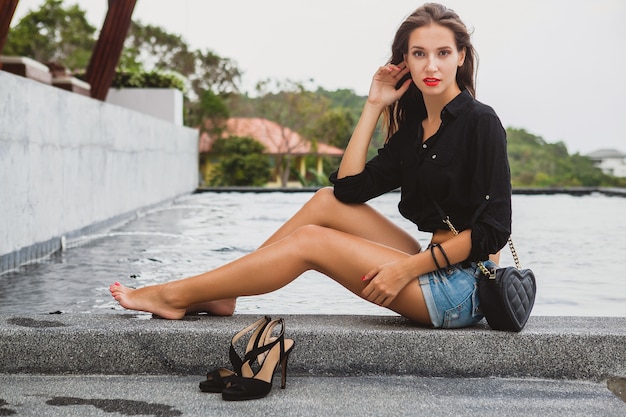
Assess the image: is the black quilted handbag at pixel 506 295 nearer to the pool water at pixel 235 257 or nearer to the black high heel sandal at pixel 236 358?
the black high heel sandal at pixel 236 358

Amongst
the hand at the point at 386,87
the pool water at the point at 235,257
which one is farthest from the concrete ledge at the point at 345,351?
the pool water at the point at 235,257

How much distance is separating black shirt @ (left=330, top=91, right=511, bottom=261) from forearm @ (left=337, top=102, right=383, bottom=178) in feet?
0.11

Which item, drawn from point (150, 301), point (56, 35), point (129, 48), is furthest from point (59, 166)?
point (56, 35)

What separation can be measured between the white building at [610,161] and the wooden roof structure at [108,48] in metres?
18.7

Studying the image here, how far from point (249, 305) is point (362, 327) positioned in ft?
4.84

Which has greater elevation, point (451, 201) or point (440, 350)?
point (451, 201)

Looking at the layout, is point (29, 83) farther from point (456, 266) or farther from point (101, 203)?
point (456, 266)

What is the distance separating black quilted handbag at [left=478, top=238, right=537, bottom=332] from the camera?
2.60 m

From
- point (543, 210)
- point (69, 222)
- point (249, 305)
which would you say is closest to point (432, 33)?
point (249, 305)

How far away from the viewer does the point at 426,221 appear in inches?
110

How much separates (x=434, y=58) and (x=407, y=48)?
0.14 m

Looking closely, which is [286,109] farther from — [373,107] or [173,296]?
[173,296]

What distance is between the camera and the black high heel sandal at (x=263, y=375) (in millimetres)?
2406

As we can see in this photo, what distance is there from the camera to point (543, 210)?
12.8 m
